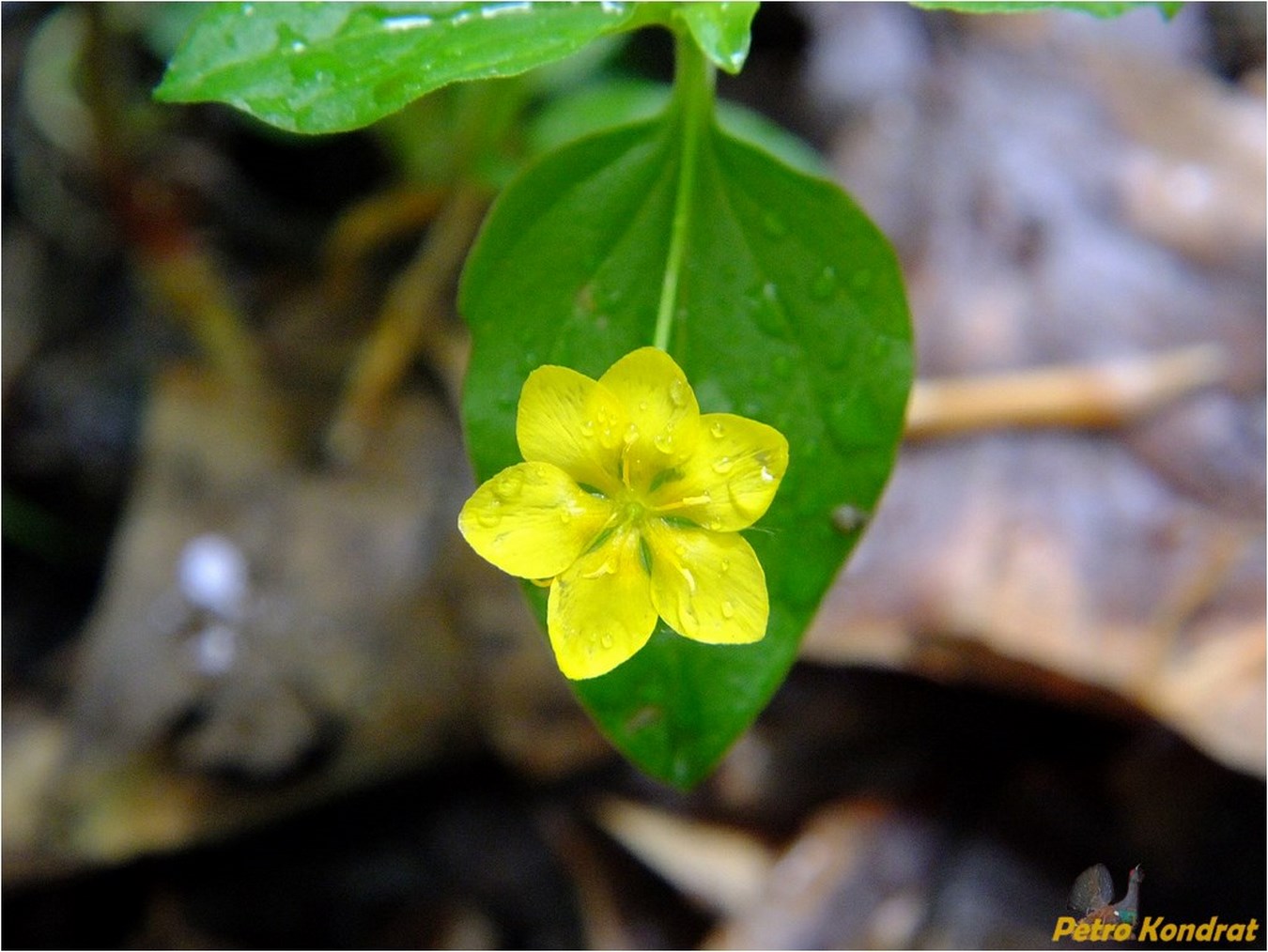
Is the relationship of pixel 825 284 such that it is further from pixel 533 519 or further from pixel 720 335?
pixel 533 519

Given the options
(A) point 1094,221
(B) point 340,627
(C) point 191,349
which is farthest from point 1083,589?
(C) point 191,349

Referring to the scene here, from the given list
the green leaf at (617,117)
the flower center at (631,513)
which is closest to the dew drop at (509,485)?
the flower center at (631,513)

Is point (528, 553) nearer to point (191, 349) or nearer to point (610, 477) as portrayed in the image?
point (610, 477)

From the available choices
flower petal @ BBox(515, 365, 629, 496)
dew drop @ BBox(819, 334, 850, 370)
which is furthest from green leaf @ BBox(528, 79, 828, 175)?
flower petal @ BBox(515, 365, 629, 496)

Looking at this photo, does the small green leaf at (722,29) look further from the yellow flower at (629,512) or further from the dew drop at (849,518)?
the dew drop at (849,518)

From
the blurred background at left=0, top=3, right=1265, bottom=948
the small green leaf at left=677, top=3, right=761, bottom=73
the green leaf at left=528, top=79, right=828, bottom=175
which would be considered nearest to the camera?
the small green leaf at left=677, top=3, right=761, bottom=73

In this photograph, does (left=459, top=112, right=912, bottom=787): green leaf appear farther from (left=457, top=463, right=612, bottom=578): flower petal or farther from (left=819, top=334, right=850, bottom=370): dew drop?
(left=457, top=463, right=612, bottom=578): flower petal
